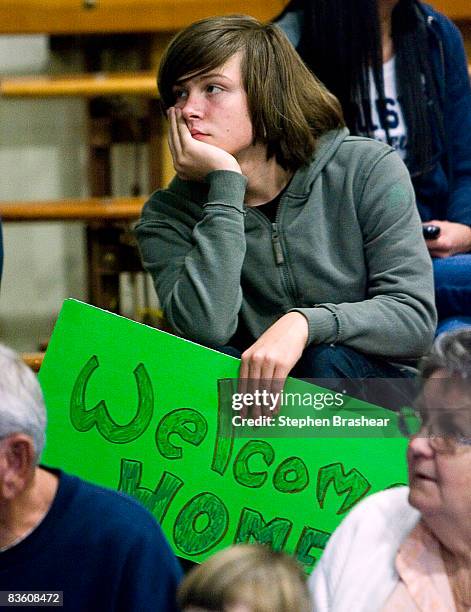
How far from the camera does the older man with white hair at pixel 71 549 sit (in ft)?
4.34

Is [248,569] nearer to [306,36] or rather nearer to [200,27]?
[200,27]

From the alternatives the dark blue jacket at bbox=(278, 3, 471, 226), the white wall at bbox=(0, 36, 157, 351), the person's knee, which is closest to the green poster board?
the person's knee

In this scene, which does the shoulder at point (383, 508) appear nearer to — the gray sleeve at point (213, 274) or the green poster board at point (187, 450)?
the green poster board at point (187, 450)

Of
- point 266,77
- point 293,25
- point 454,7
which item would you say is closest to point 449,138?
point 293,25

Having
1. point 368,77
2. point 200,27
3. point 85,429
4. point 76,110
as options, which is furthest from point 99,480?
point 76,110

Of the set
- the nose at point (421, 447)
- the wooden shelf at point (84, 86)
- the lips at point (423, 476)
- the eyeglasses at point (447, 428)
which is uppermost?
the wooden shelf at point (84, 86)

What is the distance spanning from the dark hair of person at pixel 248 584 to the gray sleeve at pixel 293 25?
132 centimetres

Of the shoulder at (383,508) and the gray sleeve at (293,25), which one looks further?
the gray sleeve at (293,25)

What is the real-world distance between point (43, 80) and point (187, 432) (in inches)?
80.8

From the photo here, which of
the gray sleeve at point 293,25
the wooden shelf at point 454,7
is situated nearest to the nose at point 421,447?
the gray sleeve at point 293,25

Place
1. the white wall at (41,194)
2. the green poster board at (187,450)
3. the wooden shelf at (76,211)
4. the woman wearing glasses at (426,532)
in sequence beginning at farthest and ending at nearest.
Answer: the white wall at (41,194)
the wooden shelf at (76,211)
the green poster board at (187,450)
the woman wearing glasses at (426,532)

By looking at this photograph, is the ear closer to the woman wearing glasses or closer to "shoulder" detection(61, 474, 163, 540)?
"shoulder" detection(61, 474, 163, 540)

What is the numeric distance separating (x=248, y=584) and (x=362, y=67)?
1346 millimetres

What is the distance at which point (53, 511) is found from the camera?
1.33m
